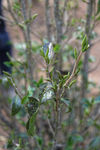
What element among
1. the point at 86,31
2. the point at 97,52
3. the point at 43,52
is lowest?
the point at 43,52

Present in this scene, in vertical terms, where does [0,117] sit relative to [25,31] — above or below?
below

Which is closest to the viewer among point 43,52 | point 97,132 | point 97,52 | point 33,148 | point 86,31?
point 43,52

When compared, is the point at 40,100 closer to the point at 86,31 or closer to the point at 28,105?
the point at 28,105

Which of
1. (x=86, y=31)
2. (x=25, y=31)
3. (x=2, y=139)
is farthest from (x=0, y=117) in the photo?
(x=86, y=31)

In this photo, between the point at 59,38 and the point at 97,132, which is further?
the point at 97,132

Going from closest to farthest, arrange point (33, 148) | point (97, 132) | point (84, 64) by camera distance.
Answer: point (84, 64), point (33, 148), point (97, 132)

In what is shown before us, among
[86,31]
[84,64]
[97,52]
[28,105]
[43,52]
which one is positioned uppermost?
[97,52]

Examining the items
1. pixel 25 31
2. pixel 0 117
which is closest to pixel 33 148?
pixel 0 117

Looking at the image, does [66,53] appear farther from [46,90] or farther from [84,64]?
[46,90]

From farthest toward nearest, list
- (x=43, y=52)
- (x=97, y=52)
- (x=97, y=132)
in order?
(x=97, y=52) < (x=97, y=132) < (x=43, y=52)
